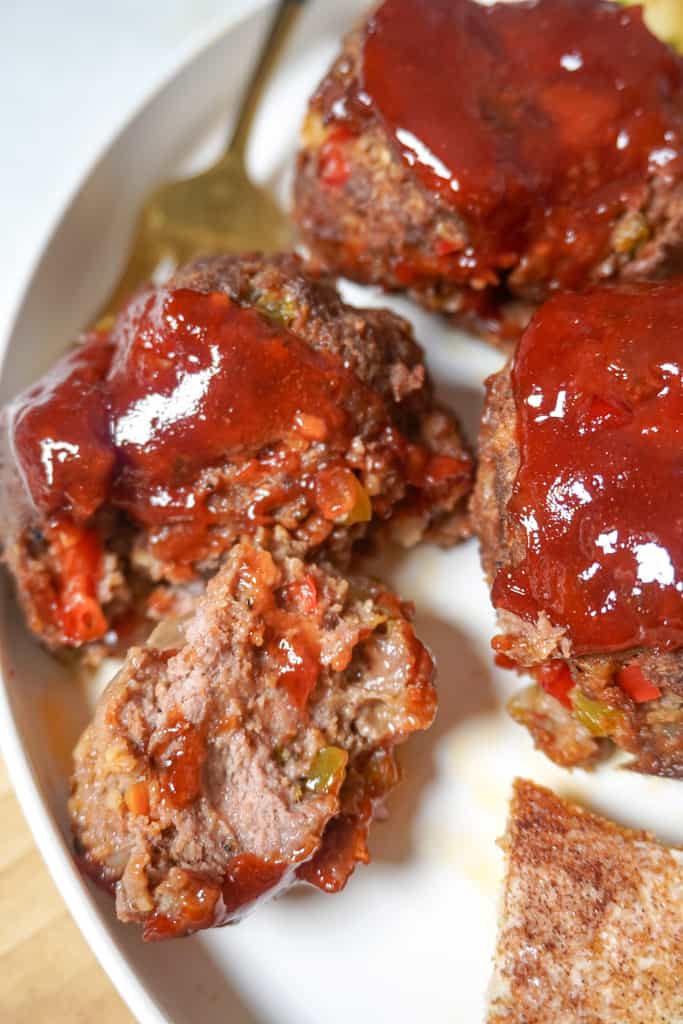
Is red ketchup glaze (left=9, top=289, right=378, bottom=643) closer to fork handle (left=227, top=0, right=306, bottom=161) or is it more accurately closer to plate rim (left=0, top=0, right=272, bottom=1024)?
plate rim (left=0, top=0, right=272, bottom=1024)

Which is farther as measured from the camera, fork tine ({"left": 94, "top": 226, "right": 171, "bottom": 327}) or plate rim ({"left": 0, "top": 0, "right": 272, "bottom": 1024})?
fork tine ({"left": 94, "top": 226, "right": 171, "bottom": 327})

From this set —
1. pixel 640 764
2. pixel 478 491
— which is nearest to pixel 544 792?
pixel 640 764

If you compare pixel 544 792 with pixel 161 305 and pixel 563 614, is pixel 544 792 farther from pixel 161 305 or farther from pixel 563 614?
pixel 161 305

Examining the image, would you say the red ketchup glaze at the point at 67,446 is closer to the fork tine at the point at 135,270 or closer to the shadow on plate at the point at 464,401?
the fork tine at the point at 135,270

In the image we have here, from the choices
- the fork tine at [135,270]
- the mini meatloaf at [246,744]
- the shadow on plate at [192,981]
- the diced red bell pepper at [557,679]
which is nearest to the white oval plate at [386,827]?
the shadow on plate at [192,981]

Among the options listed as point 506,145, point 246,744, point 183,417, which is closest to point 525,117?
point 506,145

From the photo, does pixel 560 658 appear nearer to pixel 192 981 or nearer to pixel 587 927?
pixel 587 927

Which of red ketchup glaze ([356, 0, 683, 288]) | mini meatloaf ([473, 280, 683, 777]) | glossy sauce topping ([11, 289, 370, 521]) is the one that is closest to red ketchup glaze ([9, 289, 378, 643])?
glossy sauce topping ([11, 289, 370, 521])
